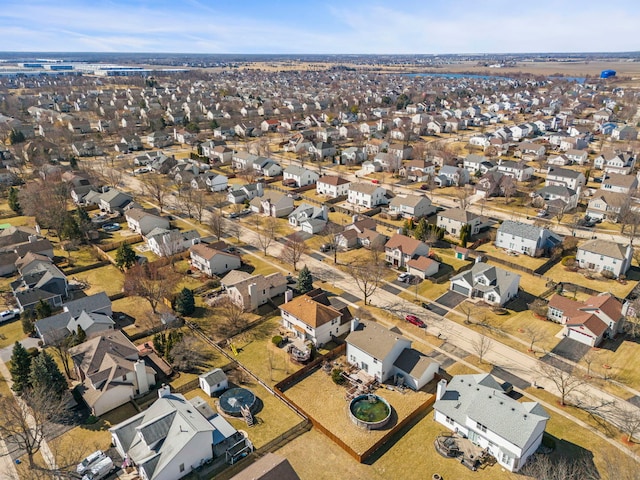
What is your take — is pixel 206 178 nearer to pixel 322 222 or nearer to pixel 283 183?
pixel 283 183

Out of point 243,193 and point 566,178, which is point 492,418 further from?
point 566,178

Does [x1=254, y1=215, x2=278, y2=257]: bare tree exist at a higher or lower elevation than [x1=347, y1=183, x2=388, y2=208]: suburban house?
lower

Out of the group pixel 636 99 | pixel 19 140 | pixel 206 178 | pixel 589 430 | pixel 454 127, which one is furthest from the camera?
pixel 636 99

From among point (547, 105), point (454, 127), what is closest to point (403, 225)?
point (454, 127)

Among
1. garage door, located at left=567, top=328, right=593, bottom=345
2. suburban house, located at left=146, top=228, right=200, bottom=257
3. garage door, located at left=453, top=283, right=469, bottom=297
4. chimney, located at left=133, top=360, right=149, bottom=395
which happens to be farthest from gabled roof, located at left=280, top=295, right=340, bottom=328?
garage door, located at left=567, top=328, right=593, bottom=345

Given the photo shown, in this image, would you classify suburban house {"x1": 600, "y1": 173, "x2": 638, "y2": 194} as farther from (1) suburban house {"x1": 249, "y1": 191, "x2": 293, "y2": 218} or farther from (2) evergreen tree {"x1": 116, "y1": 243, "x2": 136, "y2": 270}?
(2) evergreen tree {"x1": 116, "y1": 243, "x2": 136, "y2": 270}

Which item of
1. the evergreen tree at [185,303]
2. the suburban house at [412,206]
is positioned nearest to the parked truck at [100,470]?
the evergreen tree at [185,303]

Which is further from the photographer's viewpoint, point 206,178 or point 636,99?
point 636,99
